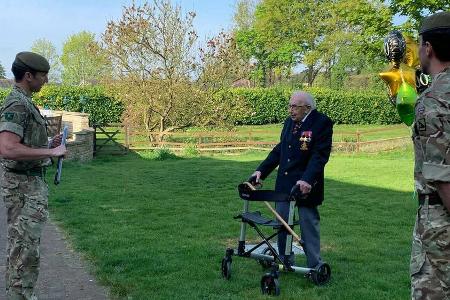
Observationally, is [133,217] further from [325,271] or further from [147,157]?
[147,157]

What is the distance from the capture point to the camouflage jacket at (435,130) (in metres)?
2.45

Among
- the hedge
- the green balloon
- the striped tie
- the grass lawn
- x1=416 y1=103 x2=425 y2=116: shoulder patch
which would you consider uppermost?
the hedge

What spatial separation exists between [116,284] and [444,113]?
397 cm

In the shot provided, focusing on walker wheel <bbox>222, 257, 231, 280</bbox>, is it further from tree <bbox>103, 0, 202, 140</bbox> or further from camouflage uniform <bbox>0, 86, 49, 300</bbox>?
tree <bbox>103, 0, 202, 140</bbox>

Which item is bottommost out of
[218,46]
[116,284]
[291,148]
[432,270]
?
[116,284]

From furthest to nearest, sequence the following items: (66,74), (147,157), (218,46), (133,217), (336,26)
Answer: (66,74), (336,26), (218,46), (147,157), (133,217)

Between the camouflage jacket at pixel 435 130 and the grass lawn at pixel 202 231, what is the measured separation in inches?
117

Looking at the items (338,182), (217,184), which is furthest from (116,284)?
(338,182)

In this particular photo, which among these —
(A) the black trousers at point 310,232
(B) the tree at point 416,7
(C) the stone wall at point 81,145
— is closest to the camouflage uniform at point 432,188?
(A) the black trousers at point 310,232

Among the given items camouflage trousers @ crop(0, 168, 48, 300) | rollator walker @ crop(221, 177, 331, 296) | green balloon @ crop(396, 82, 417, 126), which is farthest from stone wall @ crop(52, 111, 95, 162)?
green balloon @ crop(396, 82, 417, 126)

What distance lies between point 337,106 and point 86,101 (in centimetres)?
1839

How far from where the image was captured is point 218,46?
78.4 ft

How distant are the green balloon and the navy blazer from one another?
748mm

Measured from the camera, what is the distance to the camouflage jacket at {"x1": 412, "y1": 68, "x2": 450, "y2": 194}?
8.04ft
